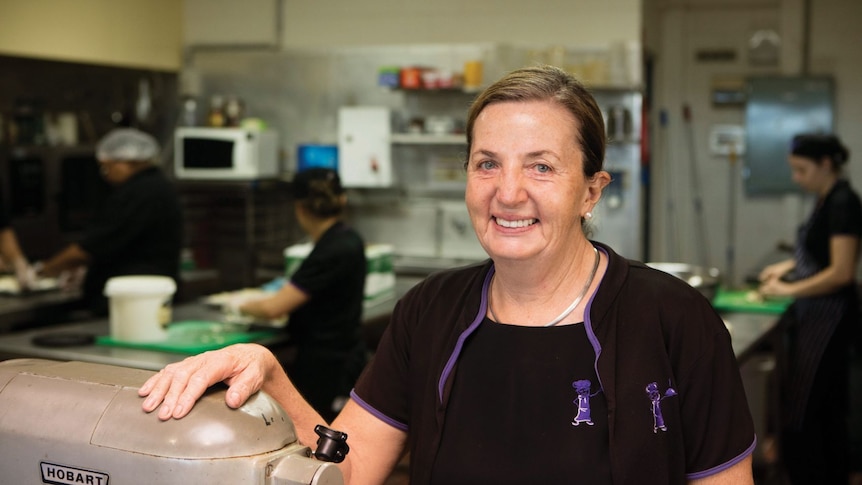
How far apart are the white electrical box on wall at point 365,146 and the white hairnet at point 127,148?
A: 196cm

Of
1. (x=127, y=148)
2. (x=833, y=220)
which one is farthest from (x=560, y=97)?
(x=127, y=148)

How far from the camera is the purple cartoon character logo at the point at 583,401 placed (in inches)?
62.6

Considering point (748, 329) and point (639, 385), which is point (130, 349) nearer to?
point (748, 329)

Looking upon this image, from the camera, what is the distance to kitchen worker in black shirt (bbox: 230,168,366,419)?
3801mm

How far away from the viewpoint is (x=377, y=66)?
22.8 feet

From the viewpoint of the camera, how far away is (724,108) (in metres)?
7.72

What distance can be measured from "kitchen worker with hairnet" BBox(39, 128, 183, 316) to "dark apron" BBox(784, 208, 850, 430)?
3.05 m

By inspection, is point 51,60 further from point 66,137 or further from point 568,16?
point 568,16

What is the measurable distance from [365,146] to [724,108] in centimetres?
294

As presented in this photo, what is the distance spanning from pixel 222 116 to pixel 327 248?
365 cm

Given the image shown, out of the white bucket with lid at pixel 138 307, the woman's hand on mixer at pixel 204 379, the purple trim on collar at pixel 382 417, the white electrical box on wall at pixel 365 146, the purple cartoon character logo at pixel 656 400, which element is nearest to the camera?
the woman's hand on mixer at pixel 204 379


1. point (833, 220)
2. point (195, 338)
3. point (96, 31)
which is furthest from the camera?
point (96, 31)

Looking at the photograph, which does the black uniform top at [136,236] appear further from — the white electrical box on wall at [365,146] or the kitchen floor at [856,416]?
the kitchen floor at [856,416]

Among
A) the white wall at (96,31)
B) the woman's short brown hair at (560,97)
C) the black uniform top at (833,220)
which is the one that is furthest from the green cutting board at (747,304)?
the white wall at (96,31)
